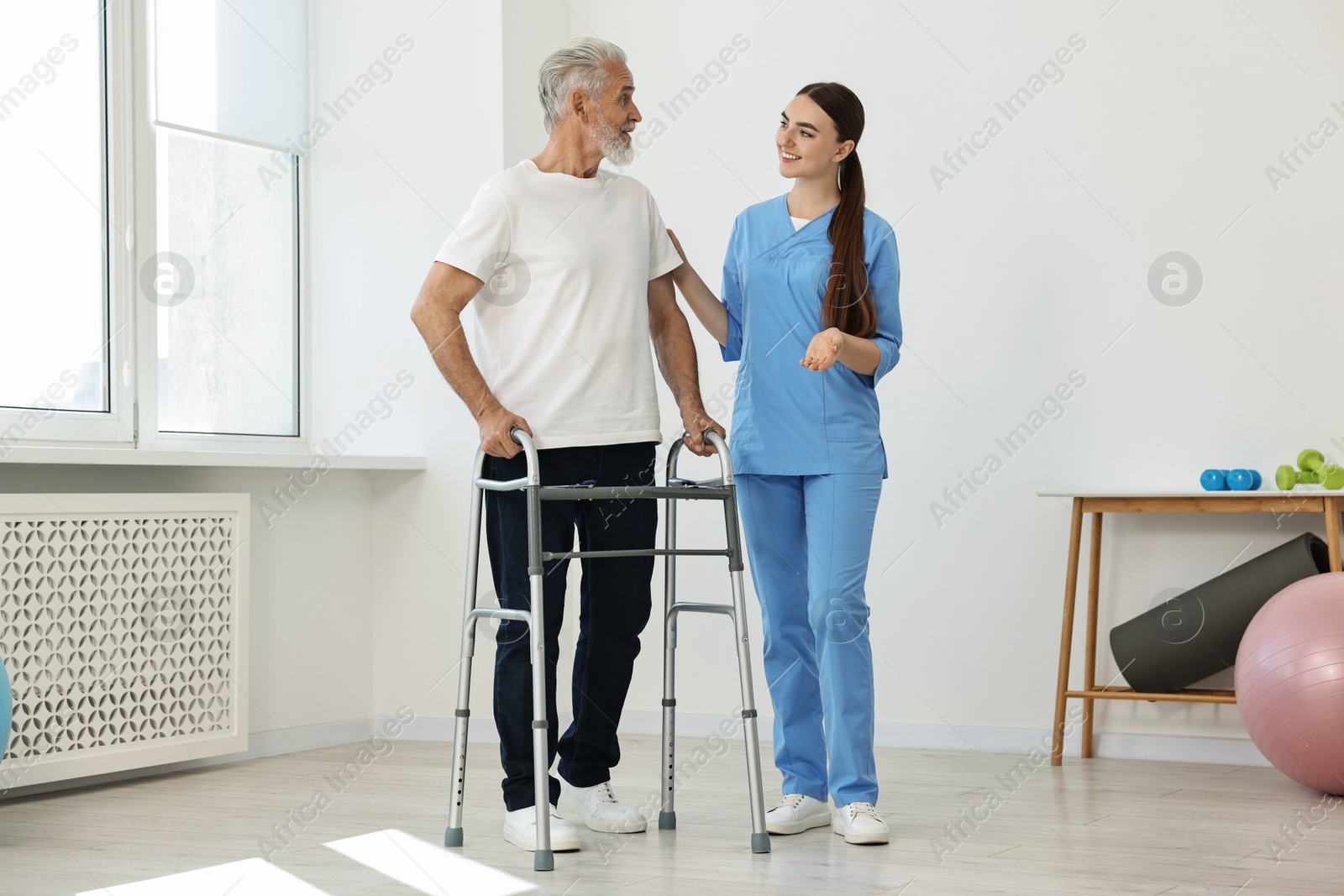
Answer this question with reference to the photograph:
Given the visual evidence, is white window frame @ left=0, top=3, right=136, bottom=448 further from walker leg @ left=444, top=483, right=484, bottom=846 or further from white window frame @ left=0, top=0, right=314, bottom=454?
walker leg @ left=444, top=483, right=484, bottom=846

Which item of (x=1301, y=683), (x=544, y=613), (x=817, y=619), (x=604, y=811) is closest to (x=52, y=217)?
(x=544, y=613)

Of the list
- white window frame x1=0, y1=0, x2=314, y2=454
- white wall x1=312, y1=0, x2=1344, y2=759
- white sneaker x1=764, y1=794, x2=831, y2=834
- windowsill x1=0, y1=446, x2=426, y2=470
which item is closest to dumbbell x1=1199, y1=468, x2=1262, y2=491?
white wall x1=312, y1=0, x2=1344, y2=759

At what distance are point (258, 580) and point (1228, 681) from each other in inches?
110

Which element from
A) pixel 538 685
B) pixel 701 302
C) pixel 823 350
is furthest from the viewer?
pixel 701 302

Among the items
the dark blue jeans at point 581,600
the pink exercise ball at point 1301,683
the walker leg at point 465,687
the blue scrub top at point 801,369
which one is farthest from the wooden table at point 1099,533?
the walker leg at point 465,687

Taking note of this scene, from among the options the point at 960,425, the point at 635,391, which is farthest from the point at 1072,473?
the point at 635,391

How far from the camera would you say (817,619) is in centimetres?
267

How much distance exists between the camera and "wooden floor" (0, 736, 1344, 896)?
230 cm

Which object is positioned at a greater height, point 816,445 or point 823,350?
point 823,350

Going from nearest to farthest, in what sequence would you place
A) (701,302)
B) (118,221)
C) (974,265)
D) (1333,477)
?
(701,302), (1333,477), (118,221), (974,265)

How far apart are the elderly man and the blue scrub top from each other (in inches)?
5.3

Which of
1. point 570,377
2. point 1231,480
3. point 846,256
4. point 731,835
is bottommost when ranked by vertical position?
point 731,835

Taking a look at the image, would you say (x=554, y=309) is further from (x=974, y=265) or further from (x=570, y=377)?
(x=974, y=265)

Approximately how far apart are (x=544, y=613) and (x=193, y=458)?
1.46 metres
